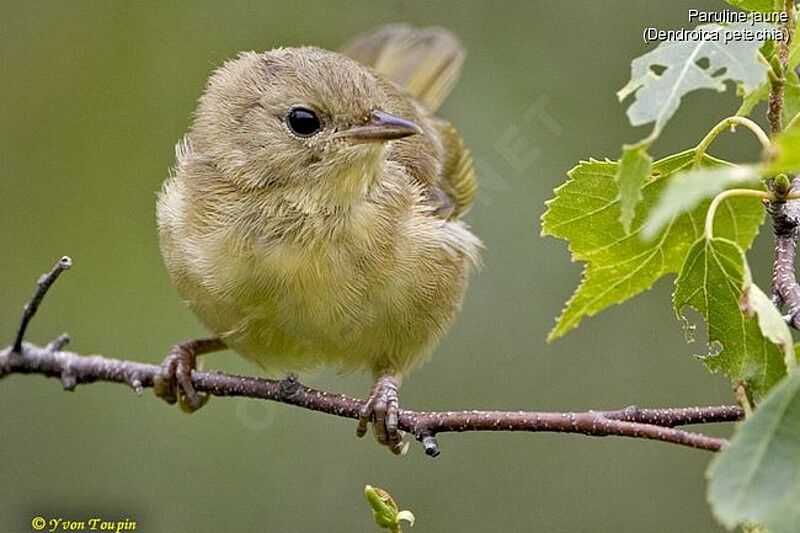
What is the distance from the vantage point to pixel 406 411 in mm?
3254

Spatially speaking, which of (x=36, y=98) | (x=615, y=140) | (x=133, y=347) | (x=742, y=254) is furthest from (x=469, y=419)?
(x=36, y=98)

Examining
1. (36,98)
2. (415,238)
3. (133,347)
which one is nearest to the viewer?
(415,238)

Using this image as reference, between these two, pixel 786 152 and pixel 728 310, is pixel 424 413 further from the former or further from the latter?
pixel 786 152

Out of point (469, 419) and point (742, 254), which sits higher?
point (742, 254)

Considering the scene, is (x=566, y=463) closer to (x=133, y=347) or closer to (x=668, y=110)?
(x=133, y=347)

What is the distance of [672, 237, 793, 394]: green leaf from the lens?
8.04 feet

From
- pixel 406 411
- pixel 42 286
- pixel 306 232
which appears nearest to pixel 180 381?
pixel 306 232

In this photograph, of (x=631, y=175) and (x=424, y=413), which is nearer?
(x=631, y=175)

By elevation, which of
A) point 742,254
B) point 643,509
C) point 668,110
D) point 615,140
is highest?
point 668,110

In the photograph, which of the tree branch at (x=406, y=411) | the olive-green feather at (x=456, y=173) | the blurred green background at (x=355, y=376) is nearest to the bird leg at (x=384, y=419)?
the tree branch at (x=406, y=411)

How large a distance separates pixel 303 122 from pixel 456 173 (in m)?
1.36

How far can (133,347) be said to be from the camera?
6.74 m

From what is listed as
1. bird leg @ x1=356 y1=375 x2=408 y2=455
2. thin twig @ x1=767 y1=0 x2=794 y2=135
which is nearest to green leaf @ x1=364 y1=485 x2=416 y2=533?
thin twig @ x1=767 y1=0 x2=794 y2=135

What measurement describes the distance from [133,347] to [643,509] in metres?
3.01
